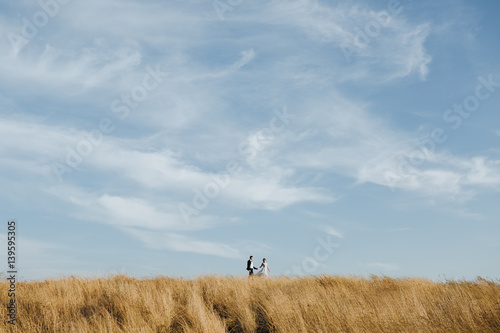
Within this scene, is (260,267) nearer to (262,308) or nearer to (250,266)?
(250,266)

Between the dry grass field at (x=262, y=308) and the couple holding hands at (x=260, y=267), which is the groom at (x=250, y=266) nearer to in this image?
the couple holding hands at (x=260, y=267)

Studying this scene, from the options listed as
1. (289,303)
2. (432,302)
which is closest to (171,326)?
(289,303)

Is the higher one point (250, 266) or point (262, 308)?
point (250, 266)

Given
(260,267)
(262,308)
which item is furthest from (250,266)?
(262,308)

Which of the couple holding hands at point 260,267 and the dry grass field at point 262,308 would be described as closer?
the dry grass field at point 262,308

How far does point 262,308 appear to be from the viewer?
9266mm

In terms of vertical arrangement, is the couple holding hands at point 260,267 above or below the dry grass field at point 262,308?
above

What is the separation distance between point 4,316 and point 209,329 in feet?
19.5

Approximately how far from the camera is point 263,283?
13.0 metres

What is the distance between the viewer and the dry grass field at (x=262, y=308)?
7367mm

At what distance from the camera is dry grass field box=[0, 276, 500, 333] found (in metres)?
7.37

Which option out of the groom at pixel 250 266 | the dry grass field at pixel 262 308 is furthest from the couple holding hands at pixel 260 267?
the dry grass field at pixel 262 308

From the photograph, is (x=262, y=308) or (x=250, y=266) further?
(x=250, y=266)

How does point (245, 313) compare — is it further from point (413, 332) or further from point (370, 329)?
point (413, 332)
